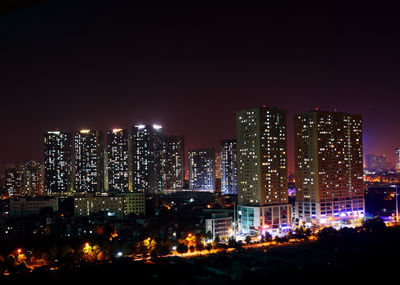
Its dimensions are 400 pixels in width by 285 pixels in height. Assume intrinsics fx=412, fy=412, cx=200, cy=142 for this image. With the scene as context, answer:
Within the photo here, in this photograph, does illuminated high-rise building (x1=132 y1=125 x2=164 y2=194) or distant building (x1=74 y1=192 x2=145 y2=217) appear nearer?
distant building (x1=74 y1=192 x2=145 y2=217)

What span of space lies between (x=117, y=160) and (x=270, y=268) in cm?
1346

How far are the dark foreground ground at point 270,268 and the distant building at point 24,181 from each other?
13.2 m

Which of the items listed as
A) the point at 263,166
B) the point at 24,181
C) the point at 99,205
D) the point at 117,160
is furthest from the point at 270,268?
the point at 24,181

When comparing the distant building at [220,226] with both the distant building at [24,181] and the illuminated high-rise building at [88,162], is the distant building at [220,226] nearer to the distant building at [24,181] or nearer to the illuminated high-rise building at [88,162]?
the illuminated high-rise building at [88,162]

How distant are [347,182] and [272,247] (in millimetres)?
3938

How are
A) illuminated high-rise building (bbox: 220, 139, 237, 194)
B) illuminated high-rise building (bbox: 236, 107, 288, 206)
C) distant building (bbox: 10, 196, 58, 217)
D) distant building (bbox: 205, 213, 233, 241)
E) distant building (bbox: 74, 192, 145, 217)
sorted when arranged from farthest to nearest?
illuminated high-rise building (bbox: 220, 139, 237, 194) → distant building (bbox: 10, 196, 58, 217) → distant building (bbox: 74, 192, 145, 217) → illuminated high-rise building (bbox: 236, 107, 288, 206) → distant building (bbox: 205, 213, 233, 241)

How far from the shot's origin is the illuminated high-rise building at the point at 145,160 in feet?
59.5

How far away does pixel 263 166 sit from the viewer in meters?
9.47

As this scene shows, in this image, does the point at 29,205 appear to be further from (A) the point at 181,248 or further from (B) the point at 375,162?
(B) the point at 375,162

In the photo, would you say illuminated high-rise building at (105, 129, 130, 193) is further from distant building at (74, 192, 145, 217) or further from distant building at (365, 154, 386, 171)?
distant building at (365, 154, 386, 171)

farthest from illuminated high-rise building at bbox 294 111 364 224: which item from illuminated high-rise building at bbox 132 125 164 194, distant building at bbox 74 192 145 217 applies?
illuminated high-rise building at bbox 132 125 164 194

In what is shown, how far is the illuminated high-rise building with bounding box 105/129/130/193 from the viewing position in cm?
1812

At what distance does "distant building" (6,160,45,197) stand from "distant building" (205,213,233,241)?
11.5m

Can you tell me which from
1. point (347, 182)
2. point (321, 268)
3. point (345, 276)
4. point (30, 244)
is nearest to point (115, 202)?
point (30, 244)
